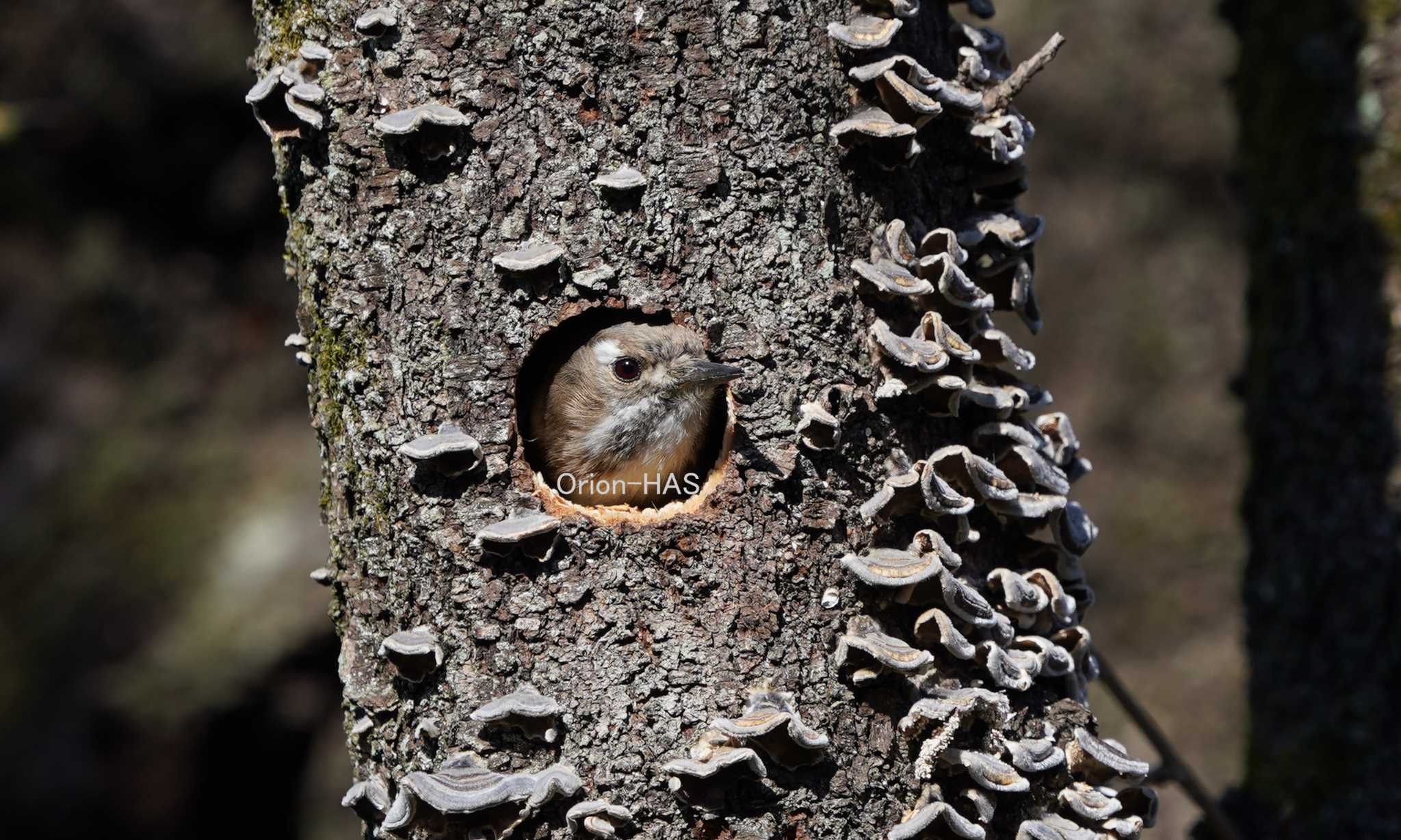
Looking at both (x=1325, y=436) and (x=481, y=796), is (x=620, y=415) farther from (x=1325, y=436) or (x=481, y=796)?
(x=1325, y=436)

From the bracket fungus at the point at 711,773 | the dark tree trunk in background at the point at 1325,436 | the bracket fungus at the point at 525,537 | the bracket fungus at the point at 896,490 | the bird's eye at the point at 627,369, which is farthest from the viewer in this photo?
the dark tree trunk in background at the point at 1325,436

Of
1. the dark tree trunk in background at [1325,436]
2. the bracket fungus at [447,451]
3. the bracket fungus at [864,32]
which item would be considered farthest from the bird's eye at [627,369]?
the dark tree trunk in background at [1325,436]

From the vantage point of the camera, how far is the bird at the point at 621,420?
3.71 metres

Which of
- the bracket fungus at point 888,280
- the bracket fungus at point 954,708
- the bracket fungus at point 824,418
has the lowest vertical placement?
the bracket fungus at point 954,708

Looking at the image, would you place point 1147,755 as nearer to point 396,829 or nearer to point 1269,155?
point 1269,155

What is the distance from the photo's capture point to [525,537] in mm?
2809

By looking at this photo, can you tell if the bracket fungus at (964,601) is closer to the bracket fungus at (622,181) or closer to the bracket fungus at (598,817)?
the bracket fungus at (598,817)

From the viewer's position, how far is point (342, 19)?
117 inches

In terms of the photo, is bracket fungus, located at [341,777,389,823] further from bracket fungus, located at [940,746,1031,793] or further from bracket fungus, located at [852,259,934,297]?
bracket fungus, located at [852,259,934,297]

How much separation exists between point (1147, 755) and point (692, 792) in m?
8.84

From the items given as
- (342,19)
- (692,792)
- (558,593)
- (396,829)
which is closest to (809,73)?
(342,19)

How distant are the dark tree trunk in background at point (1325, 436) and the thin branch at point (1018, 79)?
182cm

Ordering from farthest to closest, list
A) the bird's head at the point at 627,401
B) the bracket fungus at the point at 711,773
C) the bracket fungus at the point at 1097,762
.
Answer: the bird's head at the point at 627,401 → the bracket fungus at the point at 1097,762 → the bracket fungus at the point at 711,773

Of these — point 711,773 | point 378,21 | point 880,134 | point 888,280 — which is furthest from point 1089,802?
point 378,21
